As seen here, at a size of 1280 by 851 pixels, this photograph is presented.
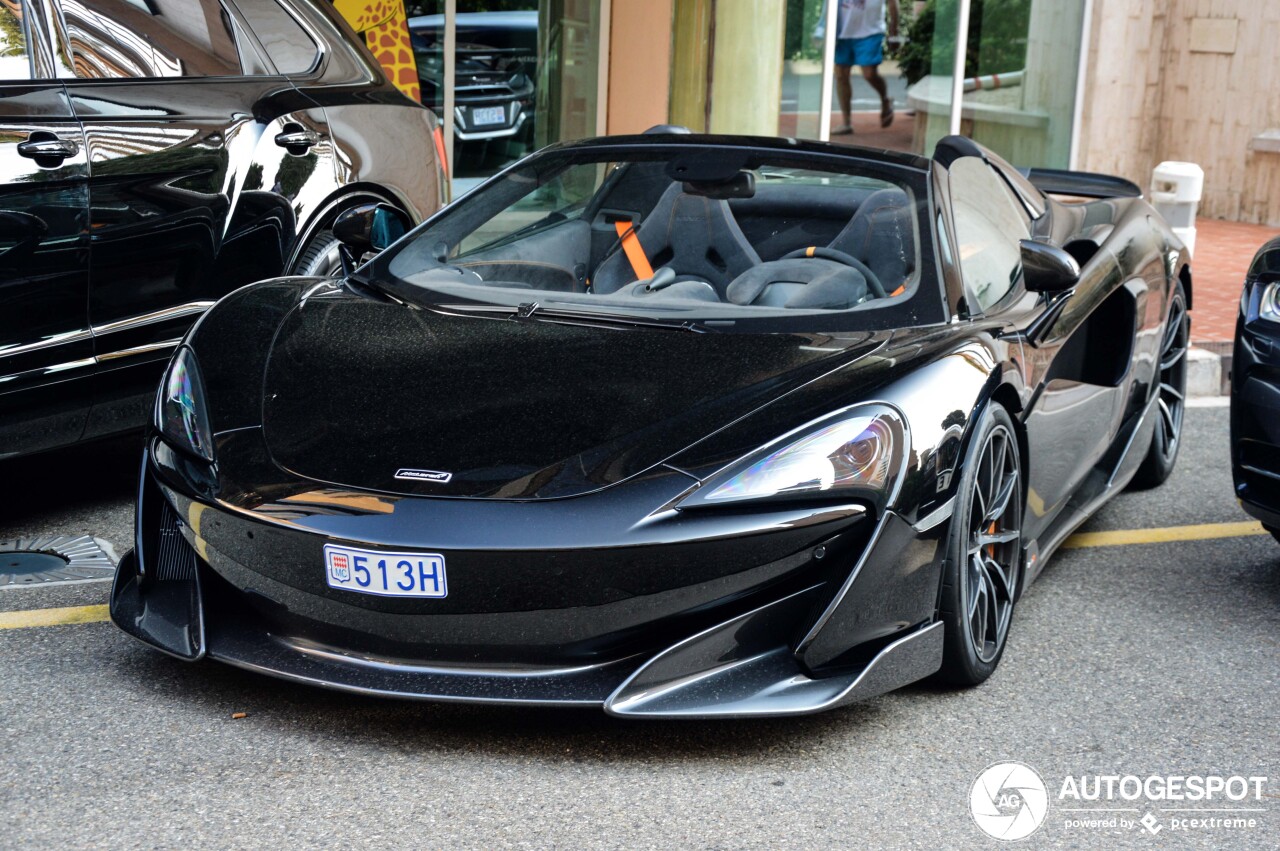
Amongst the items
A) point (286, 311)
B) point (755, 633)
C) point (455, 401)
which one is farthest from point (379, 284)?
point (755, 633)

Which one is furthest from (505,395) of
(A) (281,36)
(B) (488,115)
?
(B) (488,115)

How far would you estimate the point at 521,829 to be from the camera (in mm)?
2906

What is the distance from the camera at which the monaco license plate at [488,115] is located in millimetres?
10438

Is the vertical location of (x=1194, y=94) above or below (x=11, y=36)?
below

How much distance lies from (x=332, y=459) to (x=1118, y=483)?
2692mm

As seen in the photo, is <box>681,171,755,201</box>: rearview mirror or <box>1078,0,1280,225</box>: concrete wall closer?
<box>681,171,755,201</box>: rearview mirror

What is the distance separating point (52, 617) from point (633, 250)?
6.10 feet

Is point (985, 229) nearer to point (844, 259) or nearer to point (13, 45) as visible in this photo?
A: point (844, 259)

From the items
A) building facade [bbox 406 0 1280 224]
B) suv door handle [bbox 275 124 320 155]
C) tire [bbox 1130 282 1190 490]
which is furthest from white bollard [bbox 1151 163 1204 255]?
suv door handle [bbox 275 124 320 155]

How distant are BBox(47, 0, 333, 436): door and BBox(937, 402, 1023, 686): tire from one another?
2.53 m

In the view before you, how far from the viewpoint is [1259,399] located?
4324mm

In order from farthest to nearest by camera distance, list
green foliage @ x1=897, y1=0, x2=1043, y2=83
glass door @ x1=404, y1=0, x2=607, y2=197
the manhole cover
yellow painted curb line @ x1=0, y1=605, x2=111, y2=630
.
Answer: green foliage @ x1=897, y1=0, x2=1043, y2=83 → glass door @ x1=404, y1=0, x2=607, y2=197 → the manhole cover → yellow painted curb line @ x1=0, y1=605, x2=111, y2=630

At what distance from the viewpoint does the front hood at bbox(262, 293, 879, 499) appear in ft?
10.5

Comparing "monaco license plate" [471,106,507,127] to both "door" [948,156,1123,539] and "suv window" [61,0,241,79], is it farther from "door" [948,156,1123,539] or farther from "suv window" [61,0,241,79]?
"door" [948,156,1123,539]
